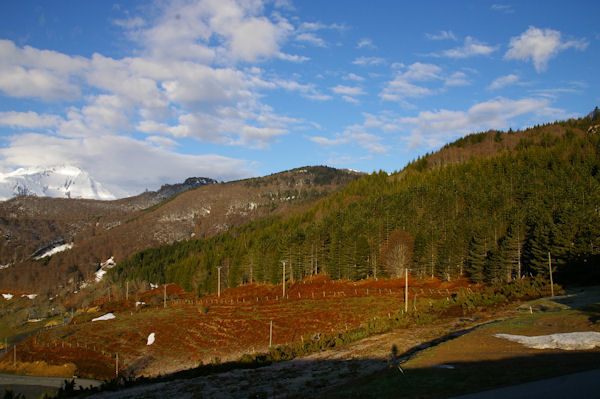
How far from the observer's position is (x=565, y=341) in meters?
18.2

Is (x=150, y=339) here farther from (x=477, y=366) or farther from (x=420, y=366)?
(x=477, y=366)

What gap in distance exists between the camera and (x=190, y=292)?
11744 centimetres

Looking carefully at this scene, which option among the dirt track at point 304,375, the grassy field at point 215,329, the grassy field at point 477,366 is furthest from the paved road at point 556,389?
the grassy field at point 215,329

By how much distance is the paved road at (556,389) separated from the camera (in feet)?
33.4

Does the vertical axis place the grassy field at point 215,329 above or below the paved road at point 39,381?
above

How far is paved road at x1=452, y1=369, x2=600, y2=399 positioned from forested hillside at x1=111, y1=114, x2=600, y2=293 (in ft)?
149

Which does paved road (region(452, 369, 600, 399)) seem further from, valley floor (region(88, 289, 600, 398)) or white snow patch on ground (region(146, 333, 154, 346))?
white snow patch on ground (region(146, 333, 154, 346))

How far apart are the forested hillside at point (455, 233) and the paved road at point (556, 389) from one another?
45.4 meters

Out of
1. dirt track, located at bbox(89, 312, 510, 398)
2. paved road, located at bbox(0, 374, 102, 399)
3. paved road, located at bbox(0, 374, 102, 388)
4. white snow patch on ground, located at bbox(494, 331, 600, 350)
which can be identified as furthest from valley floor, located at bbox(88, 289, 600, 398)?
paved road, located at bbox(0, 374, 102, 388)

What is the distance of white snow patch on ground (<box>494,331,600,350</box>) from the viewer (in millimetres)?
17281

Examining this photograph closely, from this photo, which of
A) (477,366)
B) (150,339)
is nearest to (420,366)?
(477,366)

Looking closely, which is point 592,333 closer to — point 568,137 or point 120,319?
point 120,319

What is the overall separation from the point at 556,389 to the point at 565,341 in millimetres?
9114

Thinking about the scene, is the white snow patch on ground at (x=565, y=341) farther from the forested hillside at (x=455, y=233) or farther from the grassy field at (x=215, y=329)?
the forested hillside at (x=455, y=233)
